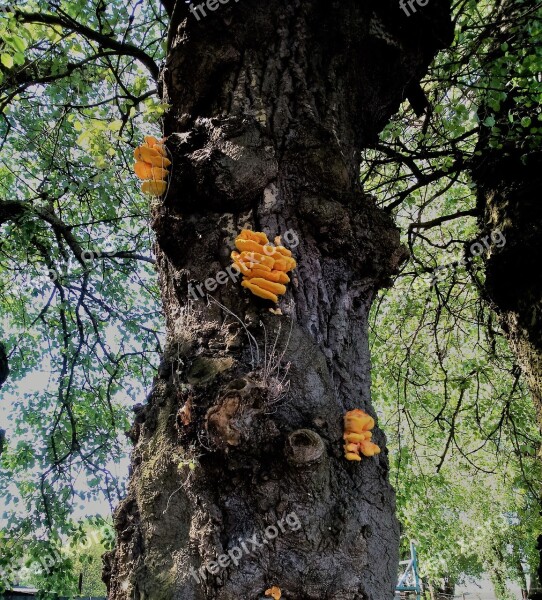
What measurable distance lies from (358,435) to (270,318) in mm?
486

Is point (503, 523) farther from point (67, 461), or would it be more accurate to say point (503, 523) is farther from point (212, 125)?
point (212, 125)

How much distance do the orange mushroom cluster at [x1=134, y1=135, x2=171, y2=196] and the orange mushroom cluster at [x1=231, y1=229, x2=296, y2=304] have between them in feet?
1.56

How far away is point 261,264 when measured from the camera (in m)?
1.83

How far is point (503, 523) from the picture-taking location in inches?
620

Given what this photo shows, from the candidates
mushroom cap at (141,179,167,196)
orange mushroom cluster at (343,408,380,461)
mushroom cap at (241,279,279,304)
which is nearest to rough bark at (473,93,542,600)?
orange mushroom cluster at (343,408,380,461)

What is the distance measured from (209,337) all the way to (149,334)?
445 cm

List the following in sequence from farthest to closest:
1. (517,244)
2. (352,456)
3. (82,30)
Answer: (517,244)
(82,30)
(352,456)

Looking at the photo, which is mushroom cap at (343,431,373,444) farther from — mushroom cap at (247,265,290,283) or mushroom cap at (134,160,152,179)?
mushroom cap at (134,160,152,179)

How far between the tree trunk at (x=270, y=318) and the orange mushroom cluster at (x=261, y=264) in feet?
0.22

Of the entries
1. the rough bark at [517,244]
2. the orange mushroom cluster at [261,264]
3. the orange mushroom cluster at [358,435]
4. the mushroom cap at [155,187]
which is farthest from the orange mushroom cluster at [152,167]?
the rough bark at [517,244]

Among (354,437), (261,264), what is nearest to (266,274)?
(261,264)

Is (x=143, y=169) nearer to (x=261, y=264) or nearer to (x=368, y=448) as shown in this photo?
(x=261, y=264)

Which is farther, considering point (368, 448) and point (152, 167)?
point (152, 167)

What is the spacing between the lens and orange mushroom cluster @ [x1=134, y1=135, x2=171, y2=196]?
6.91 feet
